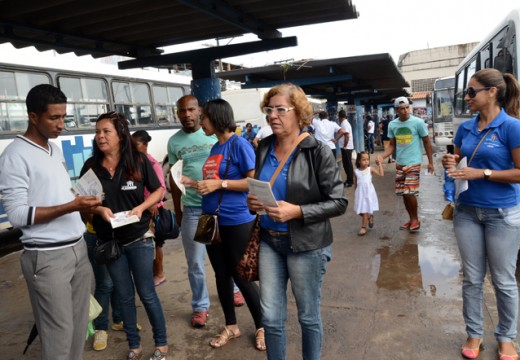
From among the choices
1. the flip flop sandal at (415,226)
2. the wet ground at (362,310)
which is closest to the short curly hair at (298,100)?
the wet ground at (362,310)

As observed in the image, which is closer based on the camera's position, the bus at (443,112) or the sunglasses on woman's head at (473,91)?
the sunglasses on woman's head at (473,91)

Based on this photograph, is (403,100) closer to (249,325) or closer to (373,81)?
(249,325)

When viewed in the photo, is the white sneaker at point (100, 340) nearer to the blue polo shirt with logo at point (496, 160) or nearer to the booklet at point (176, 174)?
the booklet at point (176, 174)

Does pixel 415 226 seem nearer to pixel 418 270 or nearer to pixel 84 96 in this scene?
pixel 418 270

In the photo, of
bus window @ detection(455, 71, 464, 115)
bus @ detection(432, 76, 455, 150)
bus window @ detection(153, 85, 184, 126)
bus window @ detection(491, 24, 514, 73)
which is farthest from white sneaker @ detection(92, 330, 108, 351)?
bus @ detection(432, 76, 455, 150)

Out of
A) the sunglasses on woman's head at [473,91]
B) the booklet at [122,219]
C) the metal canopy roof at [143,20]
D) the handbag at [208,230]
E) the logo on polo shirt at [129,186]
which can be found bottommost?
the handbag at [208,230]

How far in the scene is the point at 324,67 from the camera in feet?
41.2

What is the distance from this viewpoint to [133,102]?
9.93 metres

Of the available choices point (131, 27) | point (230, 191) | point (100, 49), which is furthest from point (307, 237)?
point (100, 49)

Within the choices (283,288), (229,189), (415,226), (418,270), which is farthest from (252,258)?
(415,226)

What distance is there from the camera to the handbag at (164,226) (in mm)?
3376

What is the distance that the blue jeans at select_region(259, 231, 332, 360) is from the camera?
2.43m

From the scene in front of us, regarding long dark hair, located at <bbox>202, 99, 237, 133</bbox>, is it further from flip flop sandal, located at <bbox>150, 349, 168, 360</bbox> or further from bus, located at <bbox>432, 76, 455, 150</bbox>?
bus, located at <bbox>432, 76, 455, 150</bbox>

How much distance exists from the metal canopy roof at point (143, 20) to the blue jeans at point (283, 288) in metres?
2.56
